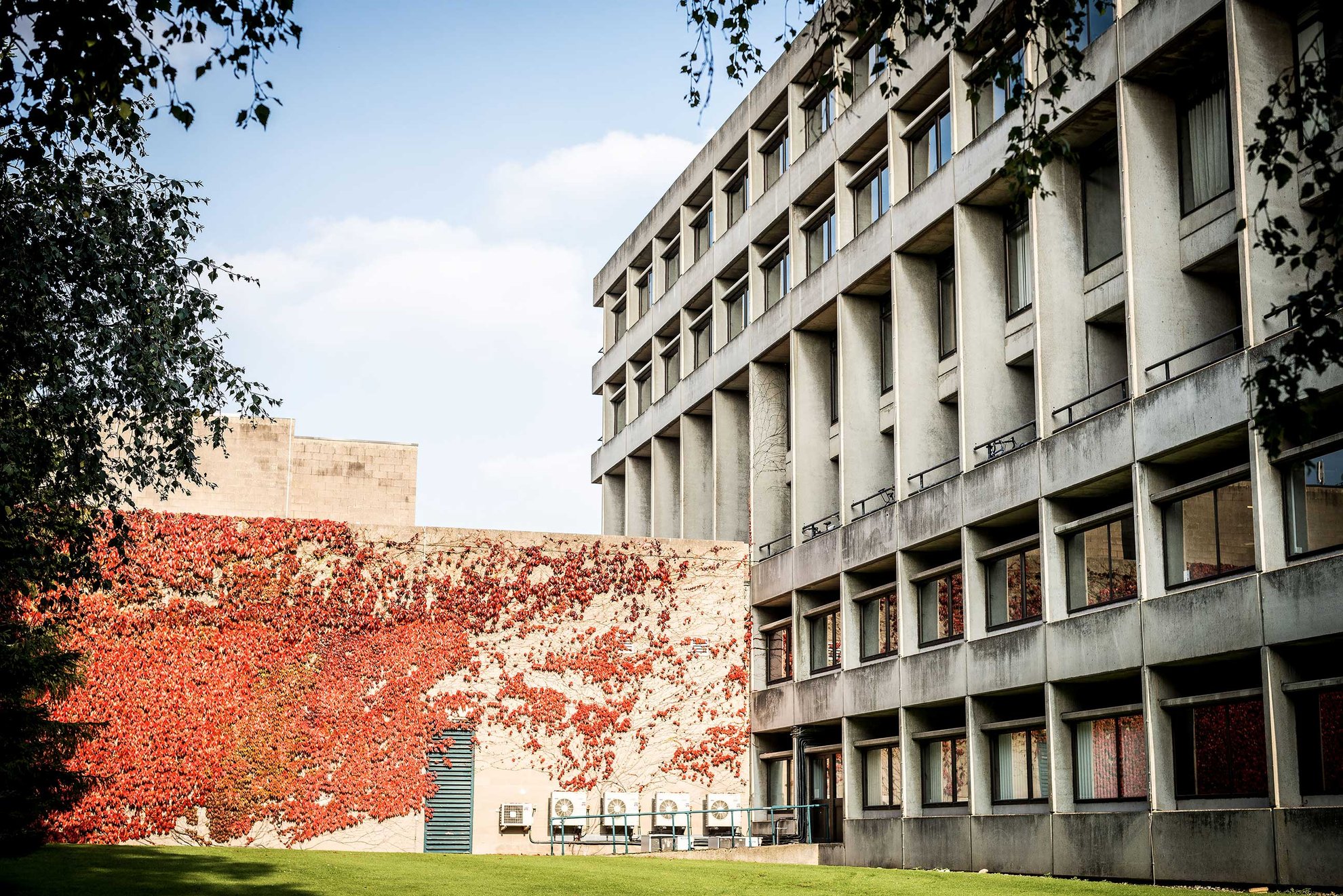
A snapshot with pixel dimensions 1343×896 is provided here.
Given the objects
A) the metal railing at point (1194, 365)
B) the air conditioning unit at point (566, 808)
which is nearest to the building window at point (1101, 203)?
the metal railing at point (1194, 365)

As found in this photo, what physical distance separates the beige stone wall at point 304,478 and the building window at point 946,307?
26700mm

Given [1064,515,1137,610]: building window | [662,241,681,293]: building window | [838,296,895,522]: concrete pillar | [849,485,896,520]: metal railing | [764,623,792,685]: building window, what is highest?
[662,241,681,293]: building window

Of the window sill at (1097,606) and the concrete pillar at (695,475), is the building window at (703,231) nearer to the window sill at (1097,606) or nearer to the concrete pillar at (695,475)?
the concrete pillar at (695,475)

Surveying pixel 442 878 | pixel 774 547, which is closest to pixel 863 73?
pixel 774 547

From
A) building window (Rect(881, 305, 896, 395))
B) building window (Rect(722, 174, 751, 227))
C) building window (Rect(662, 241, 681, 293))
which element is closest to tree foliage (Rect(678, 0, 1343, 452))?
building window (Rect(881, 305, 896, 395))

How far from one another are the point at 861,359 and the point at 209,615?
53.7 ft

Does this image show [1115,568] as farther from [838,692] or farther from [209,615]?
[209,615]

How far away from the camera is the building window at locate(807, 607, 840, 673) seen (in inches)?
1384

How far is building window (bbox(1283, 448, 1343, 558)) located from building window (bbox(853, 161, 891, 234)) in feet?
47.8

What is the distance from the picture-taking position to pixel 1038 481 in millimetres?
26953

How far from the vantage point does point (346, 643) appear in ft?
108

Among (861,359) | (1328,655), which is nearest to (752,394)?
(861,359)

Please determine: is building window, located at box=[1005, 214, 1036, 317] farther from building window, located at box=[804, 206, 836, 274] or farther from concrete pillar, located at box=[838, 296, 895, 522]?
building window, located at box=[804, 206, 836, 274]

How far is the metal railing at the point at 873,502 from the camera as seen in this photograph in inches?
1361
